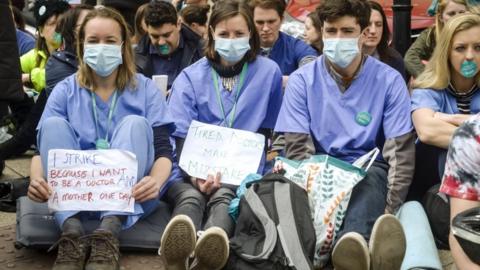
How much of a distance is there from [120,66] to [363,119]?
1479 mm

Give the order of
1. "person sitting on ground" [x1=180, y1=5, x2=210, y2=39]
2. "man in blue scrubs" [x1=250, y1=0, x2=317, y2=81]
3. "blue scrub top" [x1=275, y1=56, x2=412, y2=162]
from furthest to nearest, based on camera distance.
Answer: "person sitting on ground" [x1=180, y1=5, x2=210, y2=39]
"man in blue scrubs" [x1=250, y1=0, x2=317, y2=81]
"blue scrub top" [x1=275, y1=56, x2=412, y2=162]

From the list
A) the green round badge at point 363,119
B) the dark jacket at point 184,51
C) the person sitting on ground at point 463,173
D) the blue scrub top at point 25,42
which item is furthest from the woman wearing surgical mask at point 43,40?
the person sitting on ground at point 463,173

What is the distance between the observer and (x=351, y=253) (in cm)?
409

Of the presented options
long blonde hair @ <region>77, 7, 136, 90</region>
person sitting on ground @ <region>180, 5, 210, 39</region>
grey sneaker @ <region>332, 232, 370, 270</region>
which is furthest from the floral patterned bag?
person sitting on ground @ <region>180, 5, 210, 39</region>

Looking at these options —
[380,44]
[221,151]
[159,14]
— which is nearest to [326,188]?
[221,151]

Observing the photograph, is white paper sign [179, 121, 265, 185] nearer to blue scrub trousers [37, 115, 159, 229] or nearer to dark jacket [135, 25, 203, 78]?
blue scrub trousers [37, 115, 159, 229]

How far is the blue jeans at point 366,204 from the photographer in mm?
4445

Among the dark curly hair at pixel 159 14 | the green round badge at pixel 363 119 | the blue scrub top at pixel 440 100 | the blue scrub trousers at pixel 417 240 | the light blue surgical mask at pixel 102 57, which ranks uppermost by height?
the light blue surgical mask at pixel 102 57

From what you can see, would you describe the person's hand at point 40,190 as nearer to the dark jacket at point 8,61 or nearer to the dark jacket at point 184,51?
the dark jacket at point 8,61

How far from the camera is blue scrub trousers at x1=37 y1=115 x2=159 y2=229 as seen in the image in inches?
185

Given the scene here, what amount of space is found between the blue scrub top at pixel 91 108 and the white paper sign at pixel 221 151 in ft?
0.82

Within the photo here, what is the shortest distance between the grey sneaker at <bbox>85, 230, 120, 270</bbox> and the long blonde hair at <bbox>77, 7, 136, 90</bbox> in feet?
3.48

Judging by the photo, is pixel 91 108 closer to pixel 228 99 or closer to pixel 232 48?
pixel 228 99

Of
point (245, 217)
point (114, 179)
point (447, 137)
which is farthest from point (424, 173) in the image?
point (114, 179)
